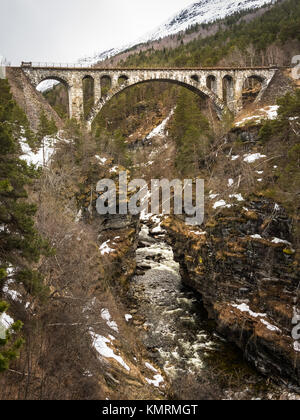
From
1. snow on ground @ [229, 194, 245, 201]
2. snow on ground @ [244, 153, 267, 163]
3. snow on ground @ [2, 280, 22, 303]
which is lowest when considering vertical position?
snow on ground @ [2, 280, 22, 303]

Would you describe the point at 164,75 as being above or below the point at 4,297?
above

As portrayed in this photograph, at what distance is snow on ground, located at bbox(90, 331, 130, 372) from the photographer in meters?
13.4

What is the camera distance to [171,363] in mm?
17188

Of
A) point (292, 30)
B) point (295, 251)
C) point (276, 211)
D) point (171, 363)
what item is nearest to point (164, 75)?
point (292, 30)

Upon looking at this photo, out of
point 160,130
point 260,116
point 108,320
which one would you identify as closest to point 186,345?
point 108,320

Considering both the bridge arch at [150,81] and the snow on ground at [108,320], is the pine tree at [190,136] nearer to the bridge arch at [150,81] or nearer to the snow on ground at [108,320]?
the bridge arch at [150,81]

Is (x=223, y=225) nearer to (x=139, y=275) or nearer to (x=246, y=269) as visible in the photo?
(x=246, y=269)

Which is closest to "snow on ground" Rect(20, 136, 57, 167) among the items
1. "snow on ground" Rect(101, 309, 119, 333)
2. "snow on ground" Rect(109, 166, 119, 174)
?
"snow on ground" Rect(109, 166, 119, 174)

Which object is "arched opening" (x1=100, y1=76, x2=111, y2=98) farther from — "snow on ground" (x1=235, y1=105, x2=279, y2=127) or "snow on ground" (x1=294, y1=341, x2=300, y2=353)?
"snow on ground" (x1=294, y1=341, x2=300, y2=353)

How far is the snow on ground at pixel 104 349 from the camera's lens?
44.1ft

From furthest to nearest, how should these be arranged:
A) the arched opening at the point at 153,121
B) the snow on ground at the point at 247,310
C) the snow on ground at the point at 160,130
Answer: the snow on ground at the point at 160,130 < the arched opening at the point at 153,121 < the snow on ground at the point at 247,310

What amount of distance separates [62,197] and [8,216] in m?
13.4

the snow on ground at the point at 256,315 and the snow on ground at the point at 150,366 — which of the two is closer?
the snow on ground at the point at 150,366

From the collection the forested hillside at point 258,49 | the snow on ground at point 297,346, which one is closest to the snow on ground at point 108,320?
the snow on ground at point 297,346
